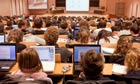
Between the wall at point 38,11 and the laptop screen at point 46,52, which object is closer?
the laptop screen at point 46,52

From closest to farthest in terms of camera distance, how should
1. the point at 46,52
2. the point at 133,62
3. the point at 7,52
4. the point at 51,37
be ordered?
1. the point at 133,62
2. the point at 46,52
3. the point at 7,52
4. the point at 51,37

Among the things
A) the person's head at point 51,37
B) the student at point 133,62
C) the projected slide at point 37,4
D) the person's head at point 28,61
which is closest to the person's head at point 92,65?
the person's head at point 28,61

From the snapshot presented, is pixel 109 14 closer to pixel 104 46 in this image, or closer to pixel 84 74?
pixel 104 46

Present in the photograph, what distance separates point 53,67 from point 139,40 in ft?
9.88

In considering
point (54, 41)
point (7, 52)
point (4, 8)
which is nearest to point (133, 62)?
point (54, 41)

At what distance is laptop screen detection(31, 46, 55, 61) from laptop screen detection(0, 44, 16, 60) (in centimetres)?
44

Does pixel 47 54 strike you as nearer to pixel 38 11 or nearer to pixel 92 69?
pixel 92 69

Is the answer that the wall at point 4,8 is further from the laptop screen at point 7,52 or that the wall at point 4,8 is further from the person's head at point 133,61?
the person's head at point 133,61

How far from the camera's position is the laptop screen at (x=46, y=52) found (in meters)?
3.64

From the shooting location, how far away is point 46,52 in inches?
144

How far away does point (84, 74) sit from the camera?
244cm

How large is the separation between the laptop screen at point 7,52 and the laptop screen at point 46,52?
444mm

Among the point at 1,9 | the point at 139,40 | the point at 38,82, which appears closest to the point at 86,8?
the point at 1,9

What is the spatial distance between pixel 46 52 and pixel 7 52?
0.66 meters
